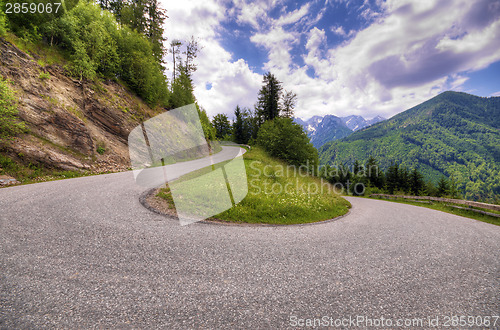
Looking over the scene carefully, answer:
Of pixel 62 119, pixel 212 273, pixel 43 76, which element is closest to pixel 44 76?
pixel 43 76

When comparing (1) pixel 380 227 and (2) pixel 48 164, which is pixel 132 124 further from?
(1) pixel 380 227

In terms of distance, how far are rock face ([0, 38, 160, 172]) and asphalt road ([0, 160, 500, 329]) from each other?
654 cm

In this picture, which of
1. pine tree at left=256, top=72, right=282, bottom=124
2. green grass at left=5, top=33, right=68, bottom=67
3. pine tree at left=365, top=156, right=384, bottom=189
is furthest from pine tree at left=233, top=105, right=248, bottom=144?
green grass at left=5, top=33, right=68, bottom=67

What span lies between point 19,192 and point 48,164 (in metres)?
4.59

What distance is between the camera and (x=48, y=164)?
1125 centimetres

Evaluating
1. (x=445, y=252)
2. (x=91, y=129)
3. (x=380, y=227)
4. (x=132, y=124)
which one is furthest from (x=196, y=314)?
(x=132, y=124)

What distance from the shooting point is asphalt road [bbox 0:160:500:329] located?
108 inches

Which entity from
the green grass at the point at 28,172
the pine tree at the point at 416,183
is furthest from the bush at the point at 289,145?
the pine tree at the point at 416,183

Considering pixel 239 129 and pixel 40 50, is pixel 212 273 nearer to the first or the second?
pixel 40 50

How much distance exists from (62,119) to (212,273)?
16737 mm

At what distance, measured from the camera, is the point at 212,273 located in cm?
378

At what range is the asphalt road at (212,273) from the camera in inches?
108

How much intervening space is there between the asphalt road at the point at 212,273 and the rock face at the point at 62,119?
6539 mm

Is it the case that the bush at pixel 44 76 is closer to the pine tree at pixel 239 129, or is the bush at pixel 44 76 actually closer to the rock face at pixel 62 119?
the rock face at pixel 62 119
